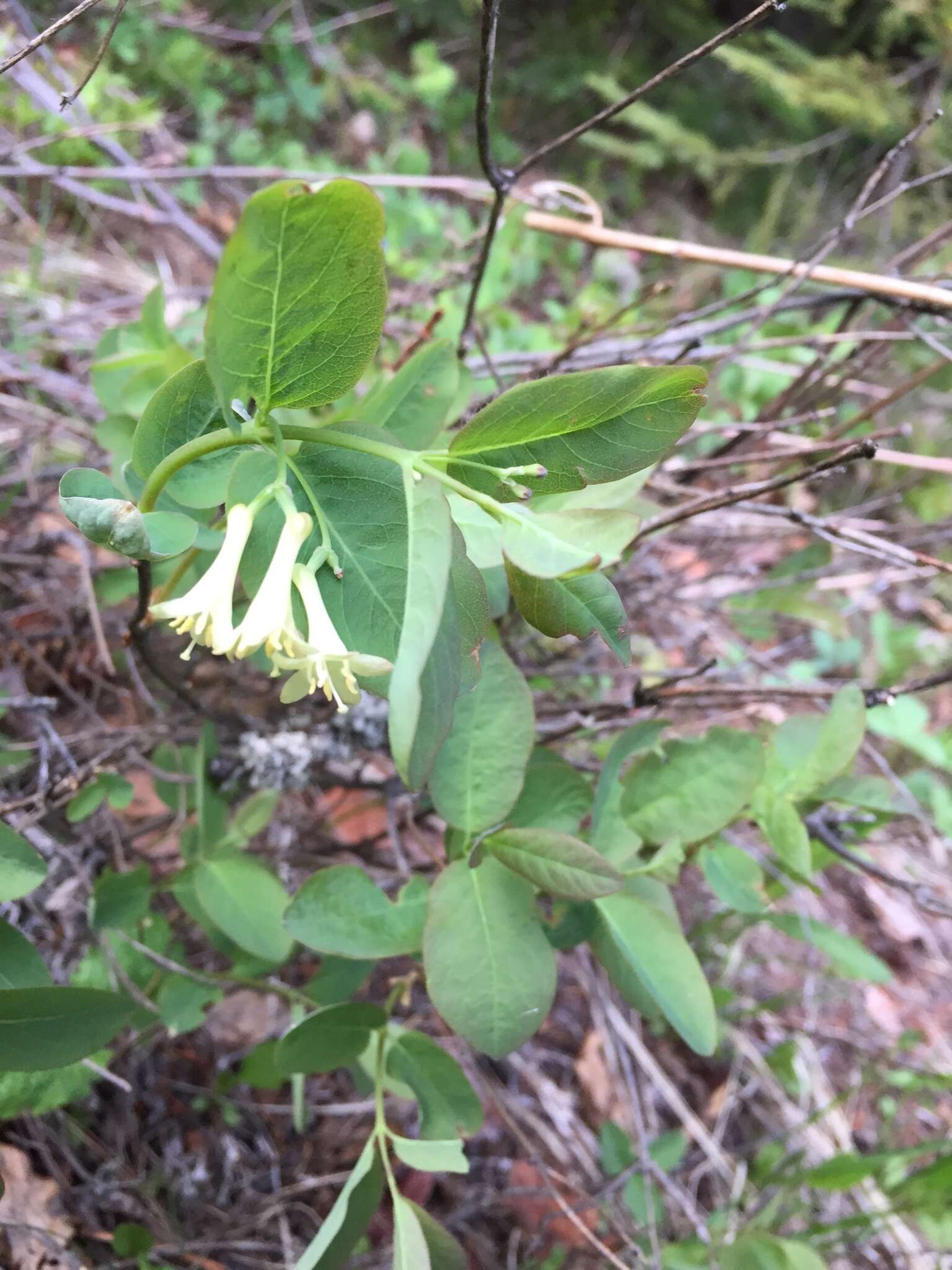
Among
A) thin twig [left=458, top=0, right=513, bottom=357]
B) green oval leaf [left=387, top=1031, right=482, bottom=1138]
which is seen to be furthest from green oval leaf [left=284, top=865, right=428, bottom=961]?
thin twig [left=458, top=0, right=513, bottom=357]

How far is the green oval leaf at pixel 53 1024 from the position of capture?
0.67m

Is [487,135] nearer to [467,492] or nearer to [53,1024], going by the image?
[467,492]

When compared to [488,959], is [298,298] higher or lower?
higher

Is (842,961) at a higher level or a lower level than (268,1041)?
lower

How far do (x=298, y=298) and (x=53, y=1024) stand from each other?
634mm

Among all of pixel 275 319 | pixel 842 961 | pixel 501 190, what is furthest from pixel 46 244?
pixel 842 961

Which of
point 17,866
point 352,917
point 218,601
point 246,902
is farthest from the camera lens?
point 246,902

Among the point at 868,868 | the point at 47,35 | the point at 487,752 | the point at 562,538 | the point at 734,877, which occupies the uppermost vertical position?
the point at 47,35

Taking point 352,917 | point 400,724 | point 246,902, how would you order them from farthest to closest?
point 246,902
point 352,917
point 400,724

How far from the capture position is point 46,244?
7.39 ft

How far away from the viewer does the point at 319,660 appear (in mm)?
580

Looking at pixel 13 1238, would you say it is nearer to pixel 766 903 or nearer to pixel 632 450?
pixel 766 903

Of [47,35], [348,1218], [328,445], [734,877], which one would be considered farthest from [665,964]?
[47,35]

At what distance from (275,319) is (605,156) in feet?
12.5
